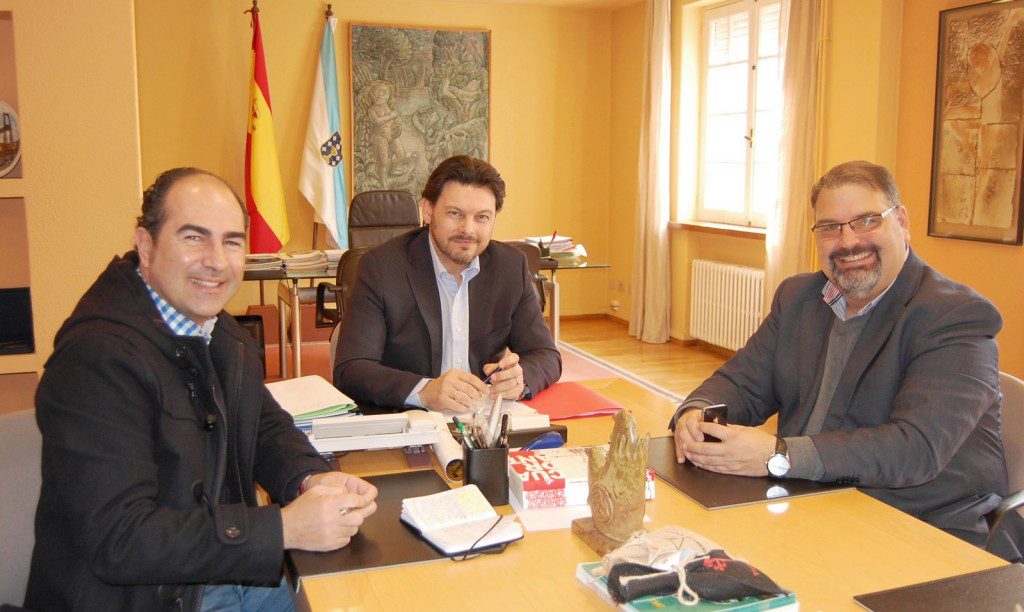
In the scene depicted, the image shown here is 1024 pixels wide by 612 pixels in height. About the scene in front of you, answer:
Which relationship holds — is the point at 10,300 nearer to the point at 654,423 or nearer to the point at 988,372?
the point at 654,423

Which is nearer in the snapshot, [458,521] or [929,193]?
[458,521]

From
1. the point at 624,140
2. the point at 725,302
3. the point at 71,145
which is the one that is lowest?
the point at 725,302

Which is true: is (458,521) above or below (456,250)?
below

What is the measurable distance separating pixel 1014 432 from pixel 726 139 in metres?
4.69

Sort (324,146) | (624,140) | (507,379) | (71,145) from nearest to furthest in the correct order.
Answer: (507,379) → (71,145) → (324,146) → (624,140)

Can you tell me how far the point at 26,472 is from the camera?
4.75 feet

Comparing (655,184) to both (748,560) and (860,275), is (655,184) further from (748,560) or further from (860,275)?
(748,560)

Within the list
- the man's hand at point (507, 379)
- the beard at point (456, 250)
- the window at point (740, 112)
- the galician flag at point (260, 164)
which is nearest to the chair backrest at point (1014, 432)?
the man's hand at point (507, 379)

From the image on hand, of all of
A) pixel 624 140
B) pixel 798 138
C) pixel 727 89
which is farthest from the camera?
pixel 624 140

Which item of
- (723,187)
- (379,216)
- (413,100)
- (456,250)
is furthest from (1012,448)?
(413,100)

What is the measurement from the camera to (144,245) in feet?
4.88

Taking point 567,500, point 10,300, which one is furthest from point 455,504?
point 10,300

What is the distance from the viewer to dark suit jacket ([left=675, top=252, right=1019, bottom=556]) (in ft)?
5.45

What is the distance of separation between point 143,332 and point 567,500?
0.77 metres
